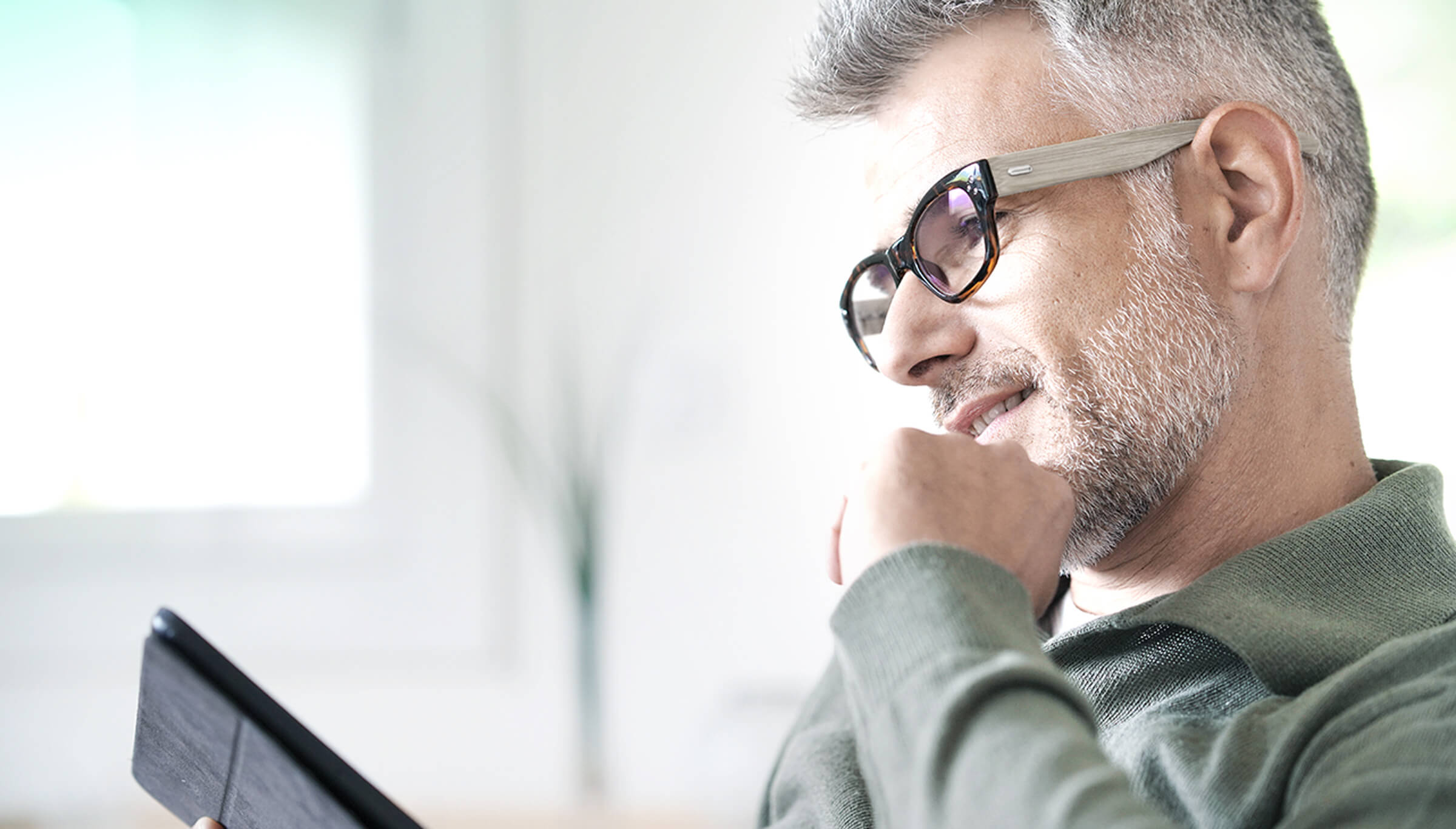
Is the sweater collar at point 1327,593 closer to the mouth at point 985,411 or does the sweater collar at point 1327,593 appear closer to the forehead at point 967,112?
the mouth at point 985,411

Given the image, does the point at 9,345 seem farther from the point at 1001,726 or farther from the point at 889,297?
the point at 1001,726

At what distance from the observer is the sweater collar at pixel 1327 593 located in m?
0.76

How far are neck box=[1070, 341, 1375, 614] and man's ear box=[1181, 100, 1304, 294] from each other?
4.7 inches

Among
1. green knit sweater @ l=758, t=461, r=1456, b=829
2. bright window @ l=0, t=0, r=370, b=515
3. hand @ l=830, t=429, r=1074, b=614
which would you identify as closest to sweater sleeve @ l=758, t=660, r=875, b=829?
green knit sweater @ l=758, t=461, r=1456, b=829

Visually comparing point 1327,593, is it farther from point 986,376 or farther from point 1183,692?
point 986,376

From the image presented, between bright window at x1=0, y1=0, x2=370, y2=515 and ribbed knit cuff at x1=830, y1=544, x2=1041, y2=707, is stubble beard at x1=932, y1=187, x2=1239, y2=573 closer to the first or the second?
ribbed knit cuff at x1=830, y1=544, x2=1041, y2=707

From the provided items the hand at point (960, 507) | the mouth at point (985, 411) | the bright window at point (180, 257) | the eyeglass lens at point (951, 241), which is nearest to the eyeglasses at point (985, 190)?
the eyeglass lens at point (951, 241)

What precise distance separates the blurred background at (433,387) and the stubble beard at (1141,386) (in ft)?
Answer: 3.78

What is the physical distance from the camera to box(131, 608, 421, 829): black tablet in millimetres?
A: 602

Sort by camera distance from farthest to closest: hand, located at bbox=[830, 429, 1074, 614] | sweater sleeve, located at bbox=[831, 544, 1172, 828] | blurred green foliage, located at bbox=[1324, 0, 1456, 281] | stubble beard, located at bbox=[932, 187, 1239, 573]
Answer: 1. blurred green foliage, located at bbox=[1324, 0, 1456, 281]
2. stubble beard, located at bbox=[932, 187, 1239, 573]
3. hand, located at bbox=[830, 429, 1074, 614]
4. sweater sleeve, located at bbox=[831, 544, 1172, 828]

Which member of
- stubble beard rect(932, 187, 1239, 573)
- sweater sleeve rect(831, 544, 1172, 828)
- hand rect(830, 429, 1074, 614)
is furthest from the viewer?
stubble beard rect(932, 187, 1239, 573)

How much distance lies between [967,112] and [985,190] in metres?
0.12

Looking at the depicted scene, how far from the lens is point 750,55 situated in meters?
2.27

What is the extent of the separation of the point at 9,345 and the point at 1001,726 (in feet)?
8.24
